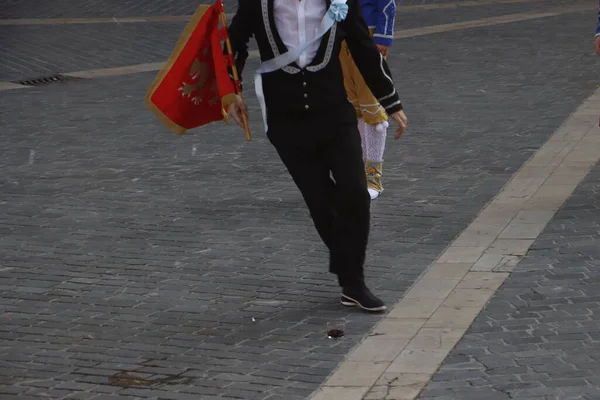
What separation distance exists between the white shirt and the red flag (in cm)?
27

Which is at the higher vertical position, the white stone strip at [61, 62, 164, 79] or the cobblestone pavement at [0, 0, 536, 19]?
the white stone strip at [61, 62, 164, 79]

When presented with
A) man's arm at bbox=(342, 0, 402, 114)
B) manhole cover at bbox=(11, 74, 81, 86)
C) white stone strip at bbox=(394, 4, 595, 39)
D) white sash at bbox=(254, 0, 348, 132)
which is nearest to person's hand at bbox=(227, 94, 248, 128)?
white sash at bbox=(254, 0, 348, 132)

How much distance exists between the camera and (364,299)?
242 inches

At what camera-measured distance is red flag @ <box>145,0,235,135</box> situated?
598cm

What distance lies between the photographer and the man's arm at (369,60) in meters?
6.03

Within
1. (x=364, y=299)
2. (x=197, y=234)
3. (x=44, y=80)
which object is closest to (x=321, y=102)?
(x=364, y=299)

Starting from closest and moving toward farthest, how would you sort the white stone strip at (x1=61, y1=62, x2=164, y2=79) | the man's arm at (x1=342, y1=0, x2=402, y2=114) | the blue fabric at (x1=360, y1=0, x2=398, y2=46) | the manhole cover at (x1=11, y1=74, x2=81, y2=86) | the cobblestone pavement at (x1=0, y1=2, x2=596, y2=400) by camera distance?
the cobblestone pavement at (x1=0, y1=2, x2=596, y2=400) < the man's arm at (x1=342, y1=0, x2=402, y2=114) < the blue fabric at (x1=360, y1=0, x2=398, y2=46) < the manhole cover at (x1=11, y1=74, x2=81, y2=86) < the white stone strip at (x1=61, y1=62, x2=164, y2=79)

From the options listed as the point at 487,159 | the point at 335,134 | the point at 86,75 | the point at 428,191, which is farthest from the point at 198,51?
the point at 86,75

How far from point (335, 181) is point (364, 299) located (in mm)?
561

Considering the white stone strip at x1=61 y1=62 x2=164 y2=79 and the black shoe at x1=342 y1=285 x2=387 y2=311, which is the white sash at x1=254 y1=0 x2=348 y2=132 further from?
the white stone strip at x1=61 y1=62 x2=164 y2=79

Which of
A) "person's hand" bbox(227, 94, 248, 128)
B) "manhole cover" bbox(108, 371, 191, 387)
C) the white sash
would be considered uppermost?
the white sash

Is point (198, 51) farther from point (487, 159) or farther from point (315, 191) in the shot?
point (487, 159)

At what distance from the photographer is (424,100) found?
1228 centimetres

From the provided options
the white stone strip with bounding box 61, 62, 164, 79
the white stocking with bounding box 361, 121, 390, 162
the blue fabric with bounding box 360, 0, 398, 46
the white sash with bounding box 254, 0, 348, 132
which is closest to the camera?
the white sash with bounding box 254, 0, 348, 132
